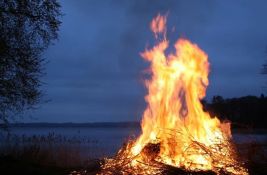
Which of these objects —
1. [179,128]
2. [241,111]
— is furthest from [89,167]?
[241,111]

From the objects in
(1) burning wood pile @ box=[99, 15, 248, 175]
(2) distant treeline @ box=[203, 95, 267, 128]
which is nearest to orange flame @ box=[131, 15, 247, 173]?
(1) burning wood pile @ box=[99, 15, 248, 175]

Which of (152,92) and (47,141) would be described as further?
(47,141)

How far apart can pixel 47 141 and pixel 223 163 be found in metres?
12.2

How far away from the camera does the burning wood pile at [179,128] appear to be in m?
9.69

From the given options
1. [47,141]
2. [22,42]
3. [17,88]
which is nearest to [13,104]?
[17,88]

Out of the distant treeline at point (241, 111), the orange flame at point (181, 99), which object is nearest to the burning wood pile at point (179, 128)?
the orange flame at point (181, 99)

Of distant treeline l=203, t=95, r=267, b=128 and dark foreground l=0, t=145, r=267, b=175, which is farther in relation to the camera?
distant treeline l=203, t=95, r=267, b=128

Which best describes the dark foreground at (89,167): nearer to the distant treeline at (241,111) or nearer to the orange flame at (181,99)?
the orange flame at (181,99)

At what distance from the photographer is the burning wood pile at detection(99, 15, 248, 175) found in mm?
9688

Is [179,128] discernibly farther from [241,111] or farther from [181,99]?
[241,111]

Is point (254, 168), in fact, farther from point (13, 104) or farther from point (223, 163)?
point (13, 104)

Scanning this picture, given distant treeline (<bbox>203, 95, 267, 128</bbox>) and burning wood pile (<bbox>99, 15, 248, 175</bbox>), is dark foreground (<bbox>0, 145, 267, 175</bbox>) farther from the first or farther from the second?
distant treeline (<bbox>203, 95, 267, 128</bbox>)

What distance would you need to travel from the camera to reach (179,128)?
10539 mm

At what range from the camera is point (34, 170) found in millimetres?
12883
